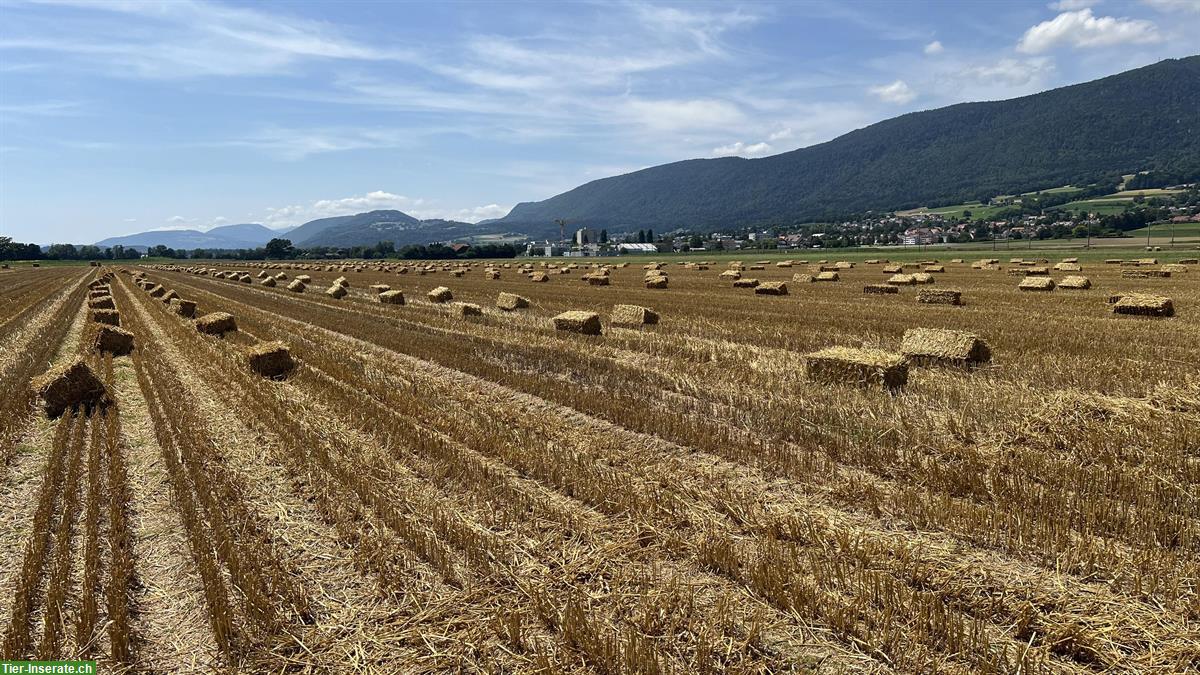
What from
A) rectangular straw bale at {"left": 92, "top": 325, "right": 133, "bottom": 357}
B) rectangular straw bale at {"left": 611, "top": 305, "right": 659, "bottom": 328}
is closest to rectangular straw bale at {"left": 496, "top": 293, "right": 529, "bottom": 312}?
rectangular straw bale at {"left": 611, "top": 305, "right": 659, "bottom": 328}

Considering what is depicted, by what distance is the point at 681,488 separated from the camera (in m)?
6.64

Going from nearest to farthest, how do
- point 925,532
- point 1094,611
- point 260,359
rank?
1. point 1094,611
2. point 925,532
3. point 260,359

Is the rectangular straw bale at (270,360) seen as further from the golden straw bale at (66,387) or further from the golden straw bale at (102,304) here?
the golden straw bale at (102,304)

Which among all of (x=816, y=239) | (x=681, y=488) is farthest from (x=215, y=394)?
(x=816, y=239)

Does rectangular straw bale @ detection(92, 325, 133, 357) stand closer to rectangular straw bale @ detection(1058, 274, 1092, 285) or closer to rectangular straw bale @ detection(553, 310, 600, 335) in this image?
rectangular straw bale @ detection(553, 310, 600, 335)

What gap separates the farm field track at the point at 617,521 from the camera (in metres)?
4.23

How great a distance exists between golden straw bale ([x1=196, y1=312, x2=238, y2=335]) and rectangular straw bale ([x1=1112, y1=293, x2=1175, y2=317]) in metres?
28.4

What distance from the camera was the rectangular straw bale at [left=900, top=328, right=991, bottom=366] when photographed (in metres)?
12.2

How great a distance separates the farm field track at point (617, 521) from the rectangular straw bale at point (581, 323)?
18.4ft

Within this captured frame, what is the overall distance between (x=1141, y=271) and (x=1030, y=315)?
83.6 feet

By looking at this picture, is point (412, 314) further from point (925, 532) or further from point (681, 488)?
point (925, 532)

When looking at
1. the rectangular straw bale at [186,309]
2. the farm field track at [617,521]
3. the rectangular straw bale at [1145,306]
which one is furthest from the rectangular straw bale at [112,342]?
the rectangular straw bale at [1145,306]

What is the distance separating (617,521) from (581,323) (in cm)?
1257

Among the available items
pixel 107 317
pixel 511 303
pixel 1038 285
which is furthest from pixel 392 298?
pixel 1038 285
